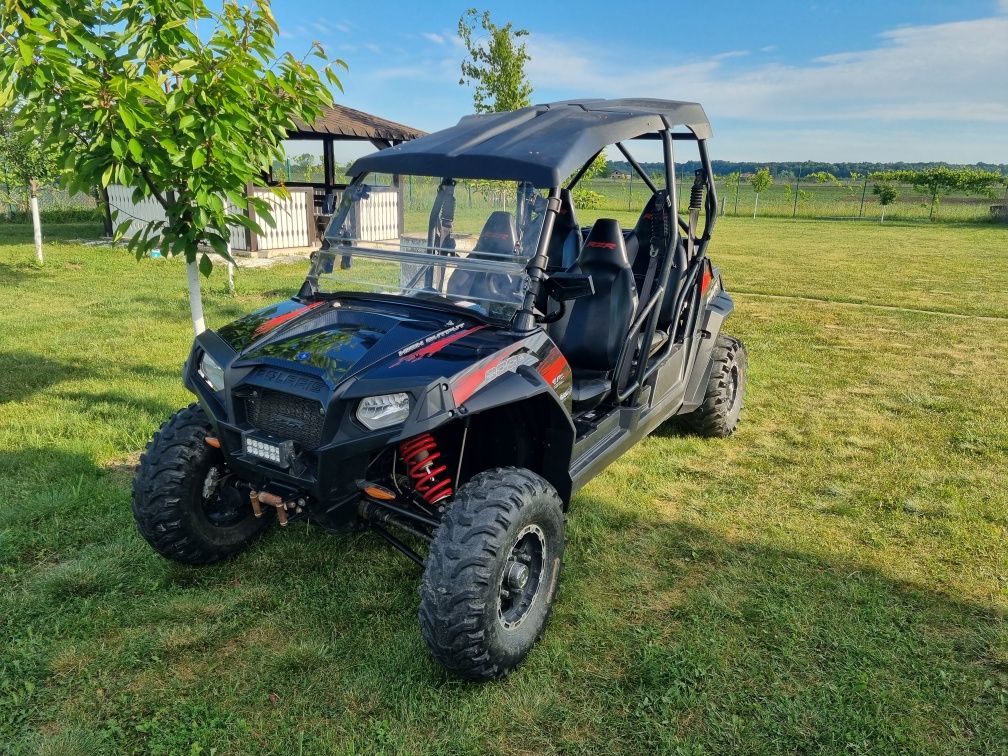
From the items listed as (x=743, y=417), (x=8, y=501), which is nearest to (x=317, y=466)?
(x=8, y=501)

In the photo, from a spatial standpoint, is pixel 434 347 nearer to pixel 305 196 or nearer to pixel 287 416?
pixel 287 416

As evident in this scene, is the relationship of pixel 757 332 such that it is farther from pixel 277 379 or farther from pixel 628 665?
pixel 277 379

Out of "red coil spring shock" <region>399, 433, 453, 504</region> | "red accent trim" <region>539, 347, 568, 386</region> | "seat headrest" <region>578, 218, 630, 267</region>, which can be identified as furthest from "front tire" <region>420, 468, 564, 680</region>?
"seat headrest" <region>578, 218, 630, 267</region>

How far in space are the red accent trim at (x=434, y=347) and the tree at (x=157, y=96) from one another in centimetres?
157

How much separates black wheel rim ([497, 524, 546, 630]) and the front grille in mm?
847

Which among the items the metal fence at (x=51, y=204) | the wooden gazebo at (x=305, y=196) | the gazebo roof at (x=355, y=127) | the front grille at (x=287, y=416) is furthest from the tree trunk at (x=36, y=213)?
the front grille at (x=287, y=416)

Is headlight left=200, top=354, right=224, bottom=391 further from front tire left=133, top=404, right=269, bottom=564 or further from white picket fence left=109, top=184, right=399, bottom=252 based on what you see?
white picket fence left=109, top=184, right=399, bottom=252

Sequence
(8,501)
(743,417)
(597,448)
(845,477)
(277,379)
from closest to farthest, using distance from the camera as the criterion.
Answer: (277,379) < (597,448) < (8,501) < (845,477) < (743,417)

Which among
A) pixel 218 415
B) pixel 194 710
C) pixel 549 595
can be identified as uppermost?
pixel 218 415

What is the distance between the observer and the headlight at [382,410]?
2.53m

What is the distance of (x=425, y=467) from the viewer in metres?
2.94

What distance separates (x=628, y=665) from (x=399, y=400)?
4.44 ft

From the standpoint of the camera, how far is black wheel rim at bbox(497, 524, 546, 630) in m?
2.72

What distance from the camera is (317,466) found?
2.57 meters
